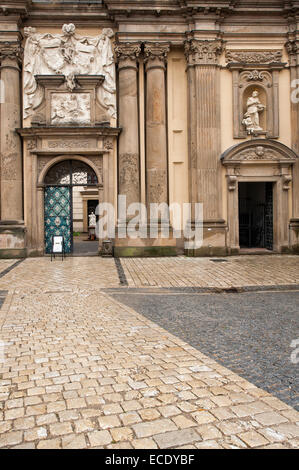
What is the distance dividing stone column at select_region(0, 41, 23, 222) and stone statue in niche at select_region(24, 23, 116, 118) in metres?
0.47

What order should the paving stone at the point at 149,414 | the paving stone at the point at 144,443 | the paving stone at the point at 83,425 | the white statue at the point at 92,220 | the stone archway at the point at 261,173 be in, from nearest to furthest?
the paving stone at the point at 144,443
the paving stone at the point at 83,425
the paving stone at the point at 149,414
the stone archway at the point at 261,173
the white statue at the point at 92,220

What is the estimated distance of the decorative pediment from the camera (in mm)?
15828

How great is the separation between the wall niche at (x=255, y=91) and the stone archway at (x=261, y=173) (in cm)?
70

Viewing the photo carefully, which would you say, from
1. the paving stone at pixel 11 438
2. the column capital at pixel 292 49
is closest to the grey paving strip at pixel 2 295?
the paving stone at pixel 11 438

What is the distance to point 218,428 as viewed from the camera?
281 cm

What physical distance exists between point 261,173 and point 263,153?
799mm

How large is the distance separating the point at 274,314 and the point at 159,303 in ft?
7.13

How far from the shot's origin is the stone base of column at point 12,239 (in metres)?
15.5

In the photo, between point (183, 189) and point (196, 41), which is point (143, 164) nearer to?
point (183, 189)

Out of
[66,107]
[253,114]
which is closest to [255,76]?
[253,114]

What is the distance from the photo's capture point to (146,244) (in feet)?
50.9

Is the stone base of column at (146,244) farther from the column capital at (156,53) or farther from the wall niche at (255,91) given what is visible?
the column capital at (156,53)

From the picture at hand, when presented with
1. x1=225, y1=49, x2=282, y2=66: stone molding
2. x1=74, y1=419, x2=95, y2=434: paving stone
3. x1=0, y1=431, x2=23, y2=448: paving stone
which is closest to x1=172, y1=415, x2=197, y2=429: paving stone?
x1=74, y1=419, x2=95, y2=434: paving stone
